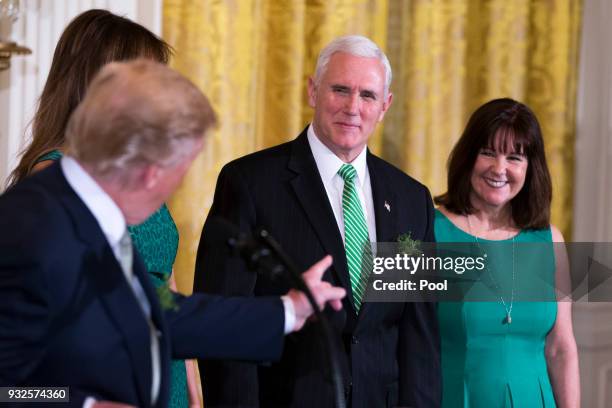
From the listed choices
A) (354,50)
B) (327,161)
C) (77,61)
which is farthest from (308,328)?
(77,61)

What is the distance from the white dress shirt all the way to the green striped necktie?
0.02m

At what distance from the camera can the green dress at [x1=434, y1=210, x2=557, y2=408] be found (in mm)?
3246

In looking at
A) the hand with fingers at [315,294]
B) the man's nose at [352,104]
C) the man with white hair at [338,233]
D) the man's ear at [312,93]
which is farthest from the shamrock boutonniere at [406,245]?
the hand with fingers at [315,294]

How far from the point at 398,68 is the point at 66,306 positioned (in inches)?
124

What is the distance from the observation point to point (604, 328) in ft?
14.3

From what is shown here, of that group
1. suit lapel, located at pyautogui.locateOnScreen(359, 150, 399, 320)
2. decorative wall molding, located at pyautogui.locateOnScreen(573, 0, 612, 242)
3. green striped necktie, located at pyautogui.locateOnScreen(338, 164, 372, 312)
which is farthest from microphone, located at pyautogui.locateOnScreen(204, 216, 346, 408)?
decorative wall molding, located at pyautogui.locateOnScreen(573, 0, 612, 242)

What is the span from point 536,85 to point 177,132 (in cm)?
326

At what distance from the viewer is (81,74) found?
2.46 m

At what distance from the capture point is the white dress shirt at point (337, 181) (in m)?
2.77

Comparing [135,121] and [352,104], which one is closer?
[135,121]

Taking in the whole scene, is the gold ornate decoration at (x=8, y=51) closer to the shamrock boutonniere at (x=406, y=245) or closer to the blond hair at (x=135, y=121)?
the shamrock boutonniere at (x=406, y=245)

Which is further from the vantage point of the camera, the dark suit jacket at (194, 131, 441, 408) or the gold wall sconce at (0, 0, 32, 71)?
the gold wall sconce at (0, 0, 32, 71)

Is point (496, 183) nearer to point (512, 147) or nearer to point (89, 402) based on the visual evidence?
point (512, 147)

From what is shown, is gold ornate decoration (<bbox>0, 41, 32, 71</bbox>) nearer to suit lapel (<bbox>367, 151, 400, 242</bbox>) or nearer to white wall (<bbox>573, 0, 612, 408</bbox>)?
suit lapel (<bbox>367, 151, 400, 242</bbox>)
